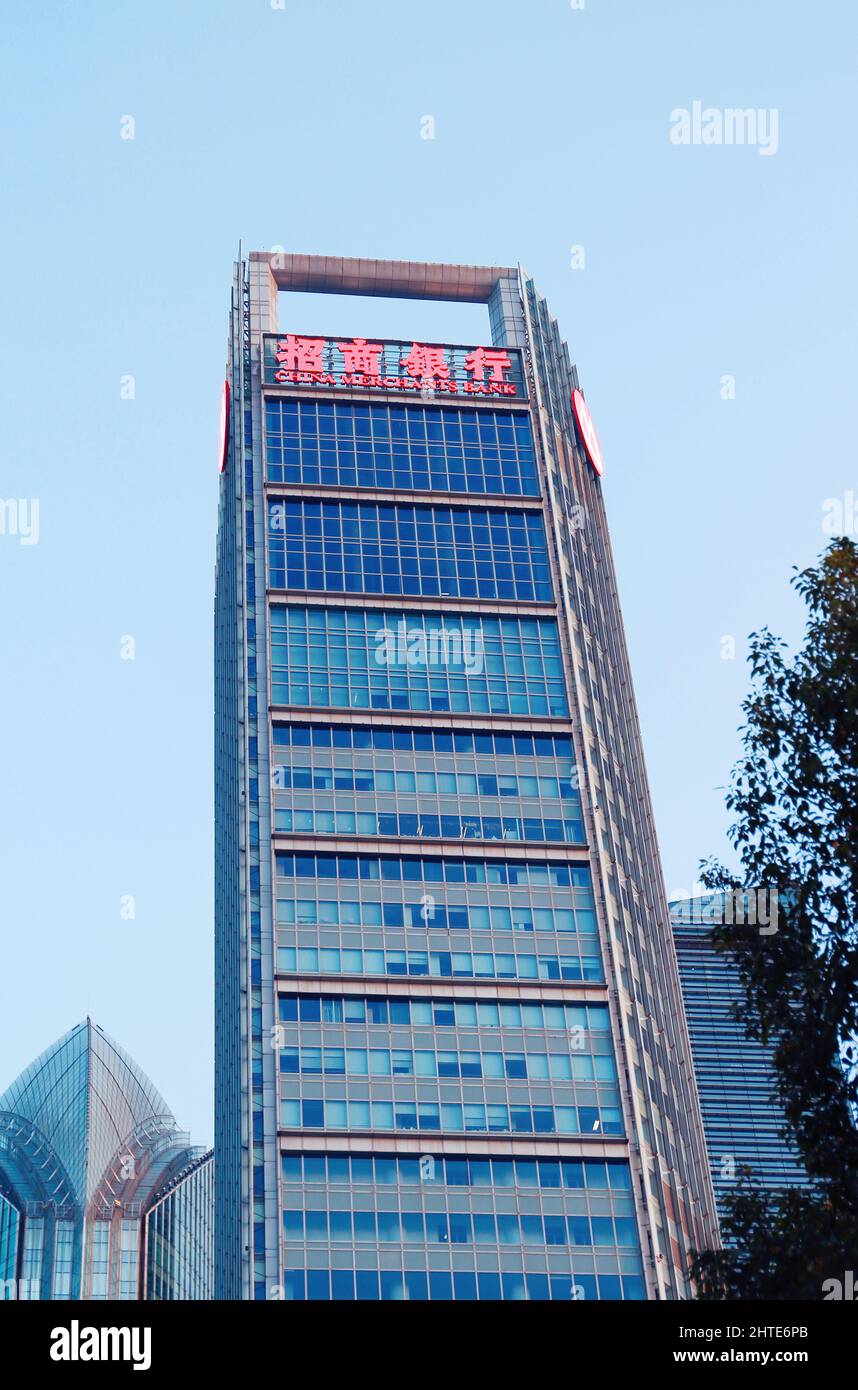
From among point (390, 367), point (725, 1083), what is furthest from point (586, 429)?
point (725, 1083)

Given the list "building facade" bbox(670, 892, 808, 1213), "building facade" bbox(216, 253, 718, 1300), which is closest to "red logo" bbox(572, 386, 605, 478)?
→ "building facade" bbox(216, 253, 718, 1300)

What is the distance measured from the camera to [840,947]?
25188mm

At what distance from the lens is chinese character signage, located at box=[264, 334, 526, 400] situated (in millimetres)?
127938

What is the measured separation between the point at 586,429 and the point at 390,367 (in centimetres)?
1982

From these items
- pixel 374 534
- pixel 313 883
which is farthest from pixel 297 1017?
pixel 374 534

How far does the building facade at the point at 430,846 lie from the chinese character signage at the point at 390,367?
24cm

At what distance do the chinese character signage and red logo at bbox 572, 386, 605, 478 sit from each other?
8.73 metres

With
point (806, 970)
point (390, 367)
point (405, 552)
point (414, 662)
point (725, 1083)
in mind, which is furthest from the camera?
point (725, 1083)

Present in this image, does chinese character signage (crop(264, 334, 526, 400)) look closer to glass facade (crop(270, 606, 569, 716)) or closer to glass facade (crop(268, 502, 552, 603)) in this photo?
glass facade (crop(268, 502, 552, 603))

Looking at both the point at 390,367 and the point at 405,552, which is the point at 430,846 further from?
the point at 390,367

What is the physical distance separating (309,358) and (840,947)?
10916 centimetres

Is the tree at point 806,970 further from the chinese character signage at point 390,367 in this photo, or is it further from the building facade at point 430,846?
the chinese character signage at point 390,367

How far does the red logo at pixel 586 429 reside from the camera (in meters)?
140

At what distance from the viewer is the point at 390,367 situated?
129 meters
